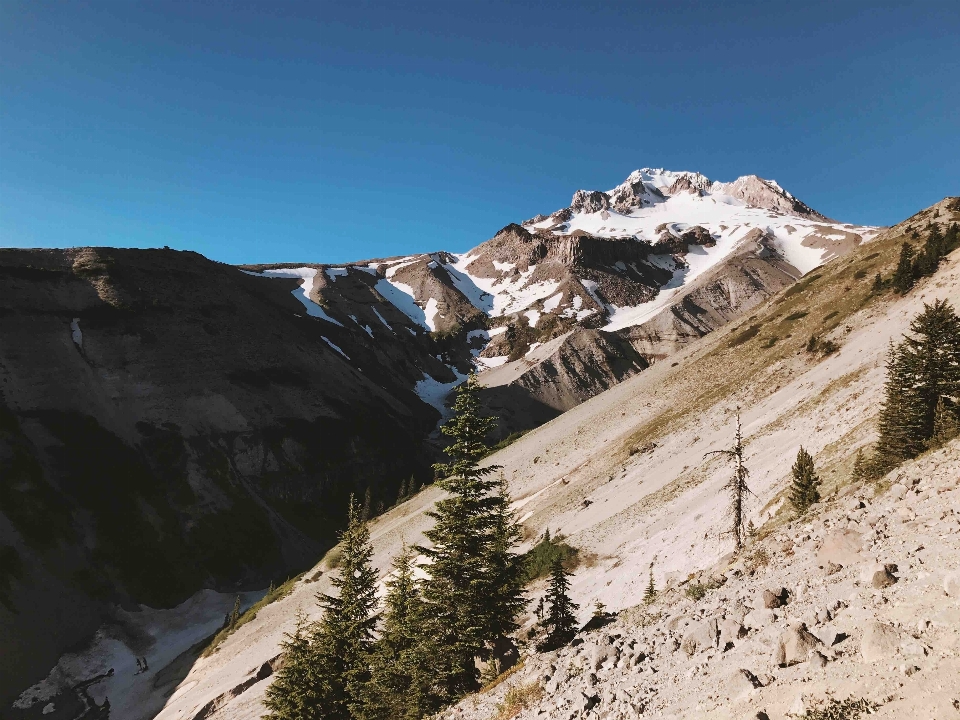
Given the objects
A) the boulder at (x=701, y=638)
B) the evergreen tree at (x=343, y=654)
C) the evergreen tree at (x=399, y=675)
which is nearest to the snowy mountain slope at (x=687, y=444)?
the boulder at (x=701, y=638)

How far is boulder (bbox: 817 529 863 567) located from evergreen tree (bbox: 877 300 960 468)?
6.84 meters

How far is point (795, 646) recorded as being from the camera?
880 cm

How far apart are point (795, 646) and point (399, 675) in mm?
15038

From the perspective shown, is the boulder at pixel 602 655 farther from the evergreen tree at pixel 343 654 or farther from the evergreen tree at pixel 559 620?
the evergreen tree at pixel 343 654

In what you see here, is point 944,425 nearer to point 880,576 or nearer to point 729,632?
point 880,576

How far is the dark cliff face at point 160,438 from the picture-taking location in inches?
2566

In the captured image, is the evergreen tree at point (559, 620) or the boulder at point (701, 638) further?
the evergreen tree at point (559, 620)

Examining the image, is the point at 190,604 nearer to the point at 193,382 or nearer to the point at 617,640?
the point at 193,382

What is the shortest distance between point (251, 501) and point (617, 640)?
8706 cm

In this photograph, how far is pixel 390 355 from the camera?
168625mm

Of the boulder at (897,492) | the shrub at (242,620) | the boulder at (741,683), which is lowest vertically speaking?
the shrub at (242,620)

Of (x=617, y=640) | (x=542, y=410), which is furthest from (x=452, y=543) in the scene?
(x=542, y=410)

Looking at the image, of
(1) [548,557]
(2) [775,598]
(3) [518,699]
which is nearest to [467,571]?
(3) [518,699]

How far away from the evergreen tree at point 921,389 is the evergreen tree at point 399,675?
16709 millimetres
